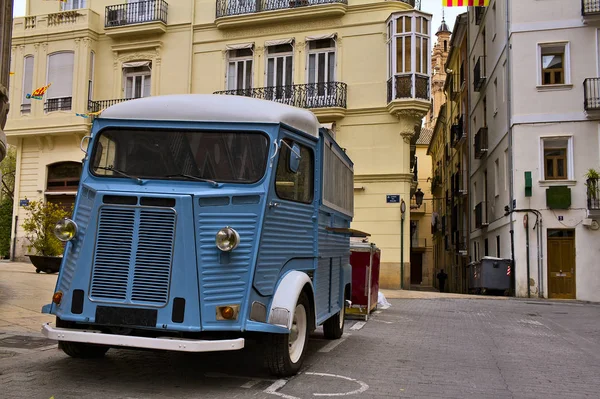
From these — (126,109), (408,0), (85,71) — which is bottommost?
(126,109)

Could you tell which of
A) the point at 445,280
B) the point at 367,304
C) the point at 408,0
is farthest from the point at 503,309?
the point at 445,280

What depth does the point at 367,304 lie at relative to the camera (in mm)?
12227

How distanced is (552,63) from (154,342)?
20.7 metres

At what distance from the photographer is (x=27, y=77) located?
1082 inches

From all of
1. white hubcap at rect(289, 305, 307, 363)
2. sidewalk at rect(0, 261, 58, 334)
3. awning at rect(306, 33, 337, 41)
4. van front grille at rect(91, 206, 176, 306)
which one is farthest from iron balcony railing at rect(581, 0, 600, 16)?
van front grille at rect(91, 206, 176, 306)

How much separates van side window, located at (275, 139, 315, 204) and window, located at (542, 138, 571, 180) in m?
16.8

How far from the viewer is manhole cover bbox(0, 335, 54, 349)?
7796mm

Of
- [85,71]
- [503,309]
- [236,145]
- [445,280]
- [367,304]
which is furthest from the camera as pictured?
[445,280]

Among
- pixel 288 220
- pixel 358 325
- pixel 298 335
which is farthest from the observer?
pixel 358 325

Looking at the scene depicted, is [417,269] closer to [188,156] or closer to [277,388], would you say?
[277,388]

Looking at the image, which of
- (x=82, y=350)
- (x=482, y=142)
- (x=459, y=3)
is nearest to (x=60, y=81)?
(x=459, y=3)

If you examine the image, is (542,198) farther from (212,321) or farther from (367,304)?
(212,321)

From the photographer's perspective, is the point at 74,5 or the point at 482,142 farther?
Answer: the point at 74,5

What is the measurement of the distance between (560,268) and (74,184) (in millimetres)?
19389
